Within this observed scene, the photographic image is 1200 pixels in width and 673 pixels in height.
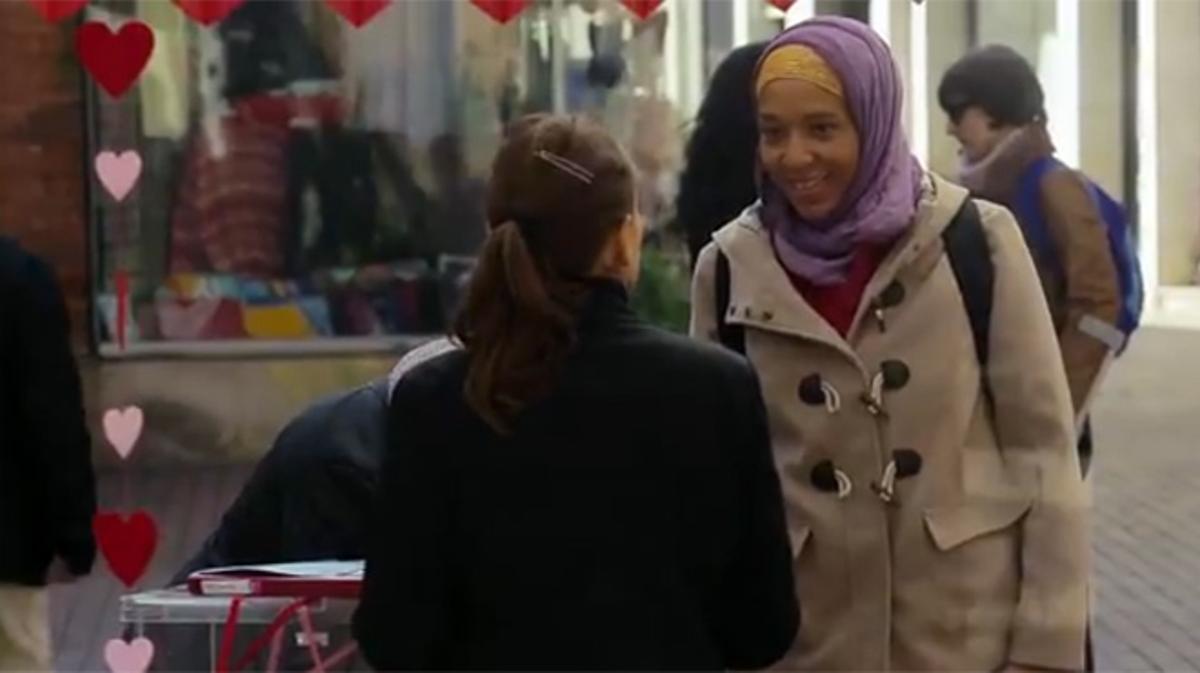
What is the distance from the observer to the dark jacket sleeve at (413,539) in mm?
2920

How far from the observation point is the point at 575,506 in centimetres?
291

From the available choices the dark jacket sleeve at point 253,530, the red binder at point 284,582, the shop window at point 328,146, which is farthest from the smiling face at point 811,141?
the shop window at point 328,146

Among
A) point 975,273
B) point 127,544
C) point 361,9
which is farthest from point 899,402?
point 361,9

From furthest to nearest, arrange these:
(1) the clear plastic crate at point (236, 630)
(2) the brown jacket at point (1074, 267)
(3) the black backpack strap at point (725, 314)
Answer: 1. (2) the brown jacket at point (1074, 267)
2. (1) the clear plastic crate at point (236, 630)
3. (3) the black backpack strap at point (725, 314)

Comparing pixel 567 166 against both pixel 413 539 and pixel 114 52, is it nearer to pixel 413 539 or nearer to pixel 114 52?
pixel 413 539

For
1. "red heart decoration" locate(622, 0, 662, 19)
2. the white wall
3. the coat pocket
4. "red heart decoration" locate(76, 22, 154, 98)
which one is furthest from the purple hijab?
the white wall

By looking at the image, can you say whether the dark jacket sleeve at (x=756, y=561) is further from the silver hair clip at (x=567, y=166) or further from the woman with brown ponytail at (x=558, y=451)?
the silver hair clip at (x=567, y=166)

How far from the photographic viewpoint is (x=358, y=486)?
468 cm

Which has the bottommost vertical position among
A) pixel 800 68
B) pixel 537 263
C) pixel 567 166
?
pixel 537 263

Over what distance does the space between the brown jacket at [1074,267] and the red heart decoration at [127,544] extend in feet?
7.12

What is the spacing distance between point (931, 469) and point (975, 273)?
0.91 ft

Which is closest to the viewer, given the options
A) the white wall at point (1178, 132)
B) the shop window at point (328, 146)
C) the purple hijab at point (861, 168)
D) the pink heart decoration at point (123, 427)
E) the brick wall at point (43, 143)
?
the purple hijab at point (861, 168)

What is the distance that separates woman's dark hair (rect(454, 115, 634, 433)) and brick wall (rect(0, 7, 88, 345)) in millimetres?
8654

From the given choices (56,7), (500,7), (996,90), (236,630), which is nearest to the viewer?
(236,630)
